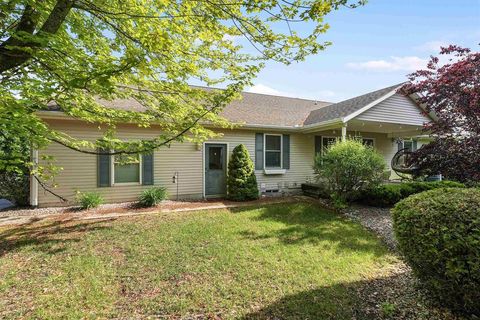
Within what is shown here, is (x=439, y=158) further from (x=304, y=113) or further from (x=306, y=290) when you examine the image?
(x=306, y=290)

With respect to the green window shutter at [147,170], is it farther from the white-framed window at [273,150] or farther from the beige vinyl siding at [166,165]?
the white-framed window at [273,150]

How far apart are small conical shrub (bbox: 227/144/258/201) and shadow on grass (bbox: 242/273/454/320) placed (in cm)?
614

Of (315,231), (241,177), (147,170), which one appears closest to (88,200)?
(147,170)

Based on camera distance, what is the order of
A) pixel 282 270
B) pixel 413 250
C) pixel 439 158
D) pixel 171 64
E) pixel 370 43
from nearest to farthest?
1. pixel 413 250
2. pixel 282 270
3. pixel 171 64
4. pixel 370 43
5. pixel 439 158

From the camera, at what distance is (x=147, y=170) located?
916 centimetres

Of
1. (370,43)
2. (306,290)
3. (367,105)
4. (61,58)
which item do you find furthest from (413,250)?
(367,105)

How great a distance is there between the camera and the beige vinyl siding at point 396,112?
32.3 feet

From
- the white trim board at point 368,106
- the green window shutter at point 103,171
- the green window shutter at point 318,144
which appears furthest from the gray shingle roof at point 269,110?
the green window shutter at point 103,171

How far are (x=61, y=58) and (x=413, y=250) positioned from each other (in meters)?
5.25

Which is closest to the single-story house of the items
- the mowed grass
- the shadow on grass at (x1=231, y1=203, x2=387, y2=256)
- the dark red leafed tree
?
the dark red leafed tree

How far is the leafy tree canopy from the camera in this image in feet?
10.5

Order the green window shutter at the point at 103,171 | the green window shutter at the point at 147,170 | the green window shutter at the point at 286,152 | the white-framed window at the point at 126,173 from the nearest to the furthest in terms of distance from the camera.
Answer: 1. the green window shutter at the point at 103,171
2. the white-framed window at the point at 126,173
3. the green window shutter at the point at 147,170
4. the green window shutter at the point at 286,152

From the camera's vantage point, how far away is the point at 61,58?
359 centimetres

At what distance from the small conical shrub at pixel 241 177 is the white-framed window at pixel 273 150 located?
1.34m
